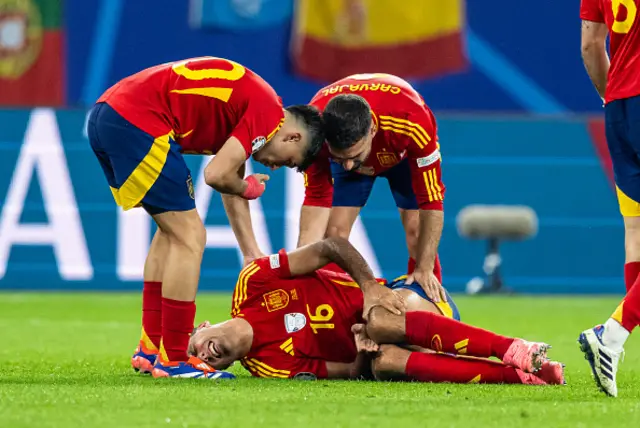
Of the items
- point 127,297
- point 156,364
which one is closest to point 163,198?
point 156,364

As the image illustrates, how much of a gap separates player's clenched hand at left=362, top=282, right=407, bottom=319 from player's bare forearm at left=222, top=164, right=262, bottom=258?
1.12 metres

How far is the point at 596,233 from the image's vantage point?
11.2 metres

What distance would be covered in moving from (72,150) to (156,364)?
19.2 ft

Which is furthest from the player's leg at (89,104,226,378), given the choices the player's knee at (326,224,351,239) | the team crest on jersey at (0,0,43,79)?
the team crest on jersey at (0,0,43,79)

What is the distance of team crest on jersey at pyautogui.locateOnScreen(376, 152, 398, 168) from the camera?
19.8 ft

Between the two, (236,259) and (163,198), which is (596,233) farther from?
(163,198)

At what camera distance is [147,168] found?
5.26 m

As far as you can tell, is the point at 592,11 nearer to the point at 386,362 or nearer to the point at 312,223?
the point at 386,362

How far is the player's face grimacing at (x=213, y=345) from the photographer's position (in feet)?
17.2

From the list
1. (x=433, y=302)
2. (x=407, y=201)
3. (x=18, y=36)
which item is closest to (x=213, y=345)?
(x=433, y=302)

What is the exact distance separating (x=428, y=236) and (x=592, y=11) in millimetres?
1515

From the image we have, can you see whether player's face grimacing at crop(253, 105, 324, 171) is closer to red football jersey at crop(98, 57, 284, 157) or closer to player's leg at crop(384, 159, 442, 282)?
red football jersey at crop(98, 57, 284, 157)

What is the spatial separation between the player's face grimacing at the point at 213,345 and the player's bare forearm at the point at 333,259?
423 millimetres

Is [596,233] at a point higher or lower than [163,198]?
lower
